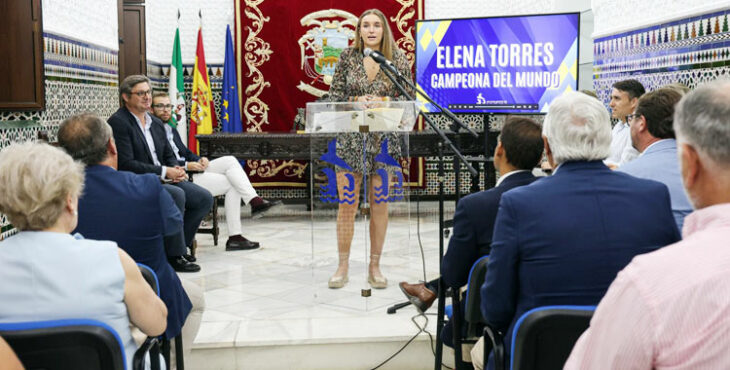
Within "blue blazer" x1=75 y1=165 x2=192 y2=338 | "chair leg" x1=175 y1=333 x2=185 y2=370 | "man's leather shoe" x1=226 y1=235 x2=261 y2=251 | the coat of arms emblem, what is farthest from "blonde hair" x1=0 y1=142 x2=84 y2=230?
the coat of arms emblem

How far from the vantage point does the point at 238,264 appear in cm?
505

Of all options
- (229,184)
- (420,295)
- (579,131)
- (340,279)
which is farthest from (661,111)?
(229,184)

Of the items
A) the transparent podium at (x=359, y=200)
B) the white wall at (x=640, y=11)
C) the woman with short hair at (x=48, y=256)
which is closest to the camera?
the woman with short hair at (x=48, y=256)

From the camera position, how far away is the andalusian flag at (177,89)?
7.05m

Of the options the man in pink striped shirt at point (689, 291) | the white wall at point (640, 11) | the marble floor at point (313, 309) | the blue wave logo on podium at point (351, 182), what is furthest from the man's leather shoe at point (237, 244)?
the man in pink striped shirt at point (689, 291)

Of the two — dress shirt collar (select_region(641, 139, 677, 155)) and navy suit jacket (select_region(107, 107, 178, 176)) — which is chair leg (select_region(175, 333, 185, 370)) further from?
navy suit jacket (select_region(107, 107, 178, 176))

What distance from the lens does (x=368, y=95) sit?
12.7 feet

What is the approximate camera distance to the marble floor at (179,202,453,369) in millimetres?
3303

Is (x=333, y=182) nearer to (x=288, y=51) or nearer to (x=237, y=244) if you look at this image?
(x=237, y=244)

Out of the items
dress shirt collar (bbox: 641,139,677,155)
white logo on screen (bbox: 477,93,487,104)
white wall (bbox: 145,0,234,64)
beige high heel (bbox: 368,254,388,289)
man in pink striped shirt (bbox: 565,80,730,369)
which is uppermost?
white wall (bbox: 145,0,234,64)

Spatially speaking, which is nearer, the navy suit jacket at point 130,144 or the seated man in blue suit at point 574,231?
the seated man in blue suit at point 574,231

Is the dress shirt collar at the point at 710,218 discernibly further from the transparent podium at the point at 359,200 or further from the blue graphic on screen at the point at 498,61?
the blue graphic on screen at the point at 498,61

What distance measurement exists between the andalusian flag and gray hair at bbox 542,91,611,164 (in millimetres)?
5644

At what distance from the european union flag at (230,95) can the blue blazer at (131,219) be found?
5.07m
